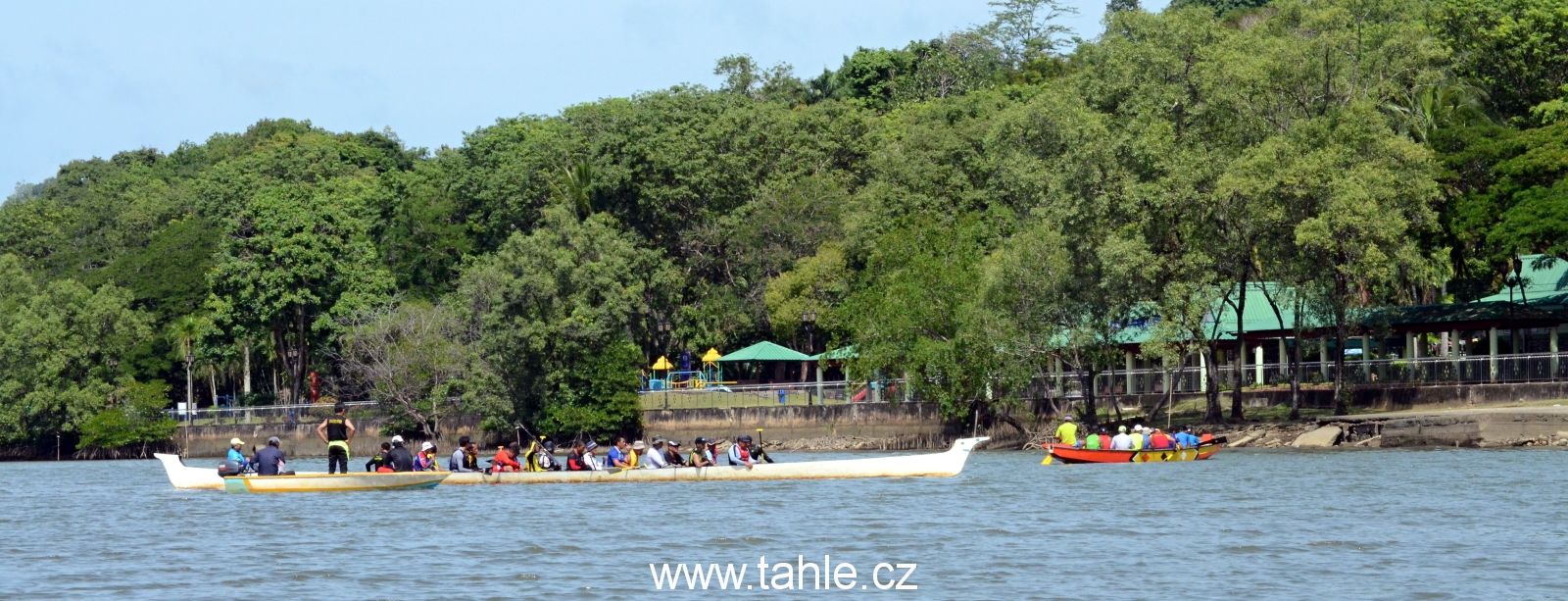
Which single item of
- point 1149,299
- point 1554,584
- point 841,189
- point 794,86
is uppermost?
point 794,86

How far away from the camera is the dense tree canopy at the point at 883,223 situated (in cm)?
4756

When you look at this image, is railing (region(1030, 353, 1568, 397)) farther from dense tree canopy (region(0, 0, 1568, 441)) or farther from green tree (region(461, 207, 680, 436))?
green tree (region(461, 207, 680, 436))

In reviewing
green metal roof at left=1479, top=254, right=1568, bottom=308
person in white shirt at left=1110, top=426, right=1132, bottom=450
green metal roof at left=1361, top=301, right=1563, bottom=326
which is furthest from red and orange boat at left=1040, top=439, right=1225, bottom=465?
green metal roof at left=1479, top=254, right=1568, bottom=308

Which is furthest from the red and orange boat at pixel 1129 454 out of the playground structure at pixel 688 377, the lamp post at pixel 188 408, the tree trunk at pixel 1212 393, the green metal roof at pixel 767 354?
the lamp post at pixel 188 408

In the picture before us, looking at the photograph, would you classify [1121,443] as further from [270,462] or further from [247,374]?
[247,374]

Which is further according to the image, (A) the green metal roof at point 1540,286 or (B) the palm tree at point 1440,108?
(B) the palm tree at point 1440,108

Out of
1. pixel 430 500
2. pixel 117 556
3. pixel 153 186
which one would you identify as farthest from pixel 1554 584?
pixel 153 186

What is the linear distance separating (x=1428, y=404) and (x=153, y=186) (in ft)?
293

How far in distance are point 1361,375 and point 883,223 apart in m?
20.4

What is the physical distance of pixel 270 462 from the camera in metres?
37.3

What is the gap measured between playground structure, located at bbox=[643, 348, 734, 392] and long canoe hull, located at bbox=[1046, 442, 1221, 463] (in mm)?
22986

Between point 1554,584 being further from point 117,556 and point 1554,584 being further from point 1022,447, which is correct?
point 1022,447

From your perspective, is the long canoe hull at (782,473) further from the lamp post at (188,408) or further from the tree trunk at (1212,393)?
the lamp post at (188,408)

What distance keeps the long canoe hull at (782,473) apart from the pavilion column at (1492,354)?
2118 cm
